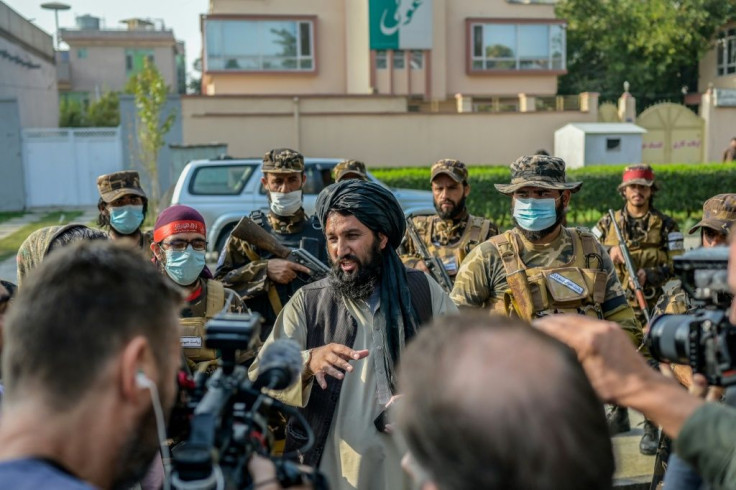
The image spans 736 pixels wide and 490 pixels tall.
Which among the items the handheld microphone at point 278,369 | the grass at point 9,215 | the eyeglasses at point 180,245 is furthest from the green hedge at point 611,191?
the handheld microphone at point 278,369

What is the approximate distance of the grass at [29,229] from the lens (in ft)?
48.3

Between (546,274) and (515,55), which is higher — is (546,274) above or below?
below

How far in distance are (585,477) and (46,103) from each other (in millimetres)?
33486

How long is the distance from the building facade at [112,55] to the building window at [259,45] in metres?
24.3

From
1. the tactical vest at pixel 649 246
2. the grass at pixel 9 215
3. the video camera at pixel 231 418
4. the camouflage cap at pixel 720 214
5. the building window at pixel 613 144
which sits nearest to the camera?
the video camera at pixel 231 418

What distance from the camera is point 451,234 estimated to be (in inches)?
231

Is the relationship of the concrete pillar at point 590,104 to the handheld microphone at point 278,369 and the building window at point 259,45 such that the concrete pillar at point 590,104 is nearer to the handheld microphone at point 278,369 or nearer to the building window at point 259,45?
the building window at point 259,45

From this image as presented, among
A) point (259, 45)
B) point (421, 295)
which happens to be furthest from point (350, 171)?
point (259, 45)

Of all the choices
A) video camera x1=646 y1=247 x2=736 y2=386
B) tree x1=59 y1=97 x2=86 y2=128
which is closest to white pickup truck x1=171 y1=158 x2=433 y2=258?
video camera x1=646 y1=247 x2=736 y2=386

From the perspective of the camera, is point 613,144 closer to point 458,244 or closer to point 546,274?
point 458,244

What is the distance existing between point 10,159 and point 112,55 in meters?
35.1

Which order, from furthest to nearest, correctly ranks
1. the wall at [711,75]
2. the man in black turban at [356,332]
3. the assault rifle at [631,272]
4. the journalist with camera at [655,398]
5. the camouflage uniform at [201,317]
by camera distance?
the wall at [711,75]
the assault rifle at [631,272]
the camouflage uniform at [201,317]
the man in black turban at [356,332]
the journalist with camera at [655,398]

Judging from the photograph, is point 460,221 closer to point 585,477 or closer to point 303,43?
point 585,477

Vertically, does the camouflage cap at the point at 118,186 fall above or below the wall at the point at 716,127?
below
